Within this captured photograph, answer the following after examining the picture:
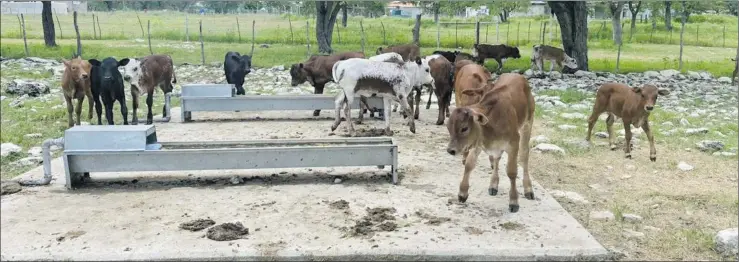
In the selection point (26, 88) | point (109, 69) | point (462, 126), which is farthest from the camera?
point (26, 88)

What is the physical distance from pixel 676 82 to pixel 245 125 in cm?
1239

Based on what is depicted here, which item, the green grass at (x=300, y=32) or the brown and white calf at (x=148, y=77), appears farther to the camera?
the green grass at (x=300, y=32)

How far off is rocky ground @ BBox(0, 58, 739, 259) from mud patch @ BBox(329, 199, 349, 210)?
226cm

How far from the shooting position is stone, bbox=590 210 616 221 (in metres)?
6.05

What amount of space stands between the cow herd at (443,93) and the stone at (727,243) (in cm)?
172

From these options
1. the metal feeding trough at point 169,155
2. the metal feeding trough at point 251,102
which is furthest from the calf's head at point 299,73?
the metal feeding trough at point 169,155

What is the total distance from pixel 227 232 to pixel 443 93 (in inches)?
270

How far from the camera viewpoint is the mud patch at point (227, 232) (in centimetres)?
525

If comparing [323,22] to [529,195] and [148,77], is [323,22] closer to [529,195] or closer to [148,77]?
[148,77]

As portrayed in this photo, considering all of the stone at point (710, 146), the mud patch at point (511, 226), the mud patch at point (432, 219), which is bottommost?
the stone at point (710, 146)

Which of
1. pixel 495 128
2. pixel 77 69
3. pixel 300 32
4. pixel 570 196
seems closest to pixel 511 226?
pixel 495 128

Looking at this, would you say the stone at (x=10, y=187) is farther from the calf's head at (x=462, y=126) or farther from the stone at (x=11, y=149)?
the calf's head at (x=462, y=126)

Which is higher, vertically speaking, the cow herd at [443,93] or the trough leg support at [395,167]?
the cow herd at [443,93]

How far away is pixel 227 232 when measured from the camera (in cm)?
537
